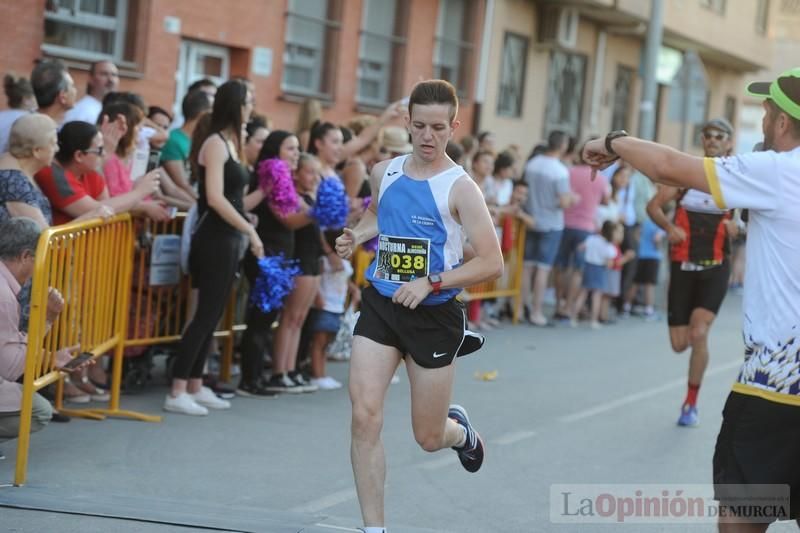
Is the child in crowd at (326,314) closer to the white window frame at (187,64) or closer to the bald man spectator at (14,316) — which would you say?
the bald man spectator at (14,316)

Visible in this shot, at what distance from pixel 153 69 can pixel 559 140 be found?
5.11 m

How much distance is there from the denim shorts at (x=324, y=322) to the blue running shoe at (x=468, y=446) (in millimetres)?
4025

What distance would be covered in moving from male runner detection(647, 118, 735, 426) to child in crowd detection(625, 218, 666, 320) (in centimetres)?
846

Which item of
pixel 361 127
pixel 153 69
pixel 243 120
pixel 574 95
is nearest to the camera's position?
pixel 243 120

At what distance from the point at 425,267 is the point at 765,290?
169 cm

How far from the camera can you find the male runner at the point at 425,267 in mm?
6172

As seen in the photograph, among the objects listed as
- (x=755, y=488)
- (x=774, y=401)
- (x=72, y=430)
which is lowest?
(x=72, y=430)

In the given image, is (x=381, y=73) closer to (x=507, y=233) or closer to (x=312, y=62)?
(x=312, y=62)

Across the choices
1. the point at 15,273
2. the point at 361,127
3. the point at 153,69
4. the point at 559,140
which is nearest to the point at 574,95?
the point at 559,140

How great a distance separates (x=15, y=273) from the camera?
7.23 m

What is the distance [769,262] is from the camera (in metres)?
5.08

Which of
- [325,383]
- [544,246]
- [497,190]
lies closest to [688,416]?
[325,383]

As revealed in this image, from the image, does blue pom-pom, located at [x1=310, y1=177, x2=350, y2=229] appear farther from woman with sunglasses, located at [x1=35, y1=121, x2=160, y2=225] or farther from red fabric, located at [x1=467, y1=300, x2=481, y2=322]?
red fabric, located at [x1=467, y1=300, x2=481, y2=322]

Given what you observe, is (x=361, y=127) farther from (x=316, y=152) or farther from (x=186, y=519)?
(x=186, y=519)
